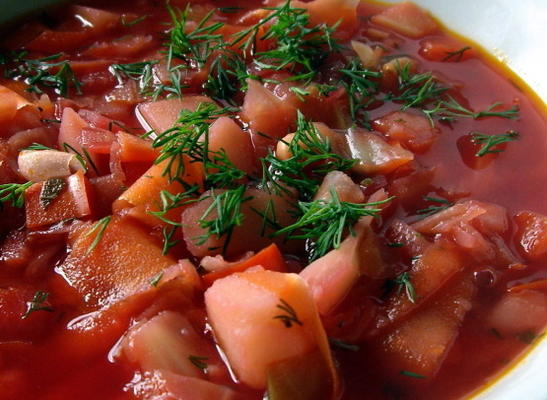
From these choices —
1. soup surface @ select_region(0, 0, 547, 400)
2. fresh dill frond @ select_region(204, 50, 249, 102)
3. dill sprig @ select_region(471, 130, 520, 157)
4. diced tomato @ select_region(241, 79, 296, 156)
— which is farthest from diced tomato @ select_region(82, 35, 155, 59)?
dill sprig @ select_region(471, 130, 520, 157)

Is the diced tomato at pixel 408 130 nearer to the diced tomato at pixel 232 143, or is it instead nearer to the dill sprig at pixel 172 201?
the diced tomato at pixel 232 143

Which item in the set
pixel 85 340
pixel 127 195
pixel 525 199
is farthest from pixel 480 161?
pixel 85 340

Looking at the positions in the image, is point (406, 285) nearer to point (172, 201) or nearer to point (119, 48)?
point (172, 201)

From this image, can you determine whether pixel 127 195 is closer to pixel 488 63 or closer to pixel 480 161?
pixel 480 161

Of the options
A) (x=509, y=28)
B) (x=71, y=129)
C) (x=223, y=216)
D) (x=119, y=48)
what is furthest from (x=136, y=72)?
(x=509, y=28)

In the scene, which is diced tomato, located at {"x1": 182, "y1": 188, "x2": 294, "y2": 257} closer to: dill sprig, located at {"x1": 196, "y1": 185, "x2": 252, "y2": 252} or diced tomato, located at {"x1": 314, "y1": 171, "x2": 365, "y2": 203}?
dill sprig, located at {"x1": 196, "y1": 185, "x2": 252, "y2": 252}

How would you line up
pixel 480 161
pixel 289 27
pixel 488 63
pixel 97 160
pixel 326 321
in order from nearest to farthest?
1. pixel 326 321
2. pixel 97 160
3. pixel 480 161
4. pixel 289 27
5. pixel 488 63
